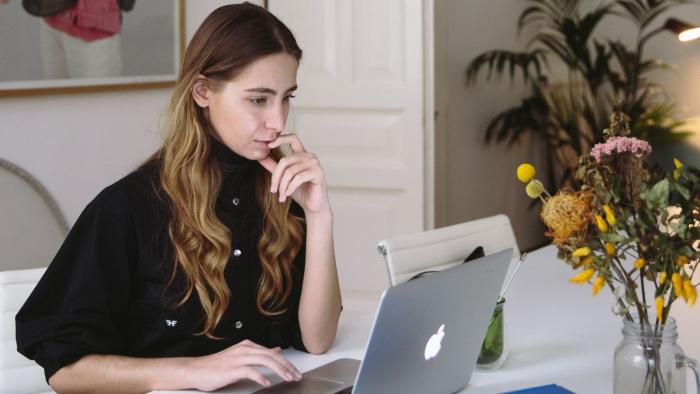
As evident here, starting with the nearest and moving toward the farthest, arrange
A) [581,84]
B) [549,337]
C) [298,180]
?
[298,180] < [549,337] < [581,84]

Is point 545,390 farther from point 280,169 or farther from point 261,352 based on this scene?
point 280,169

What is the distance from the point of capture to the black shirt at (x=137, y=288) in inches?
68.7

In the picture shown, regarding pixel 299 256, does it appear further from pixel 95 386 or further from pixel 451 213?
pixel 451 213

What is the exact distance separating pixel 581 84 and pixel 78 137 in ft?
10.8

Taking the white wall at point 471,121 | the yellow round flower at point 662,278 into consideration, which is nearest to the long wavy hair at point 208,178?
the yellow round flower at point 662,278

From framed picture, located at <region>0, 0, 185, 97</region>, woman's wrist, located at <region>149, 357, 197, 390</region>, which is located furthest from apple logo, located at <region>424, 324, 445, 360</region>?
framed picture, located at <region>0, 0, 185, 97</region>

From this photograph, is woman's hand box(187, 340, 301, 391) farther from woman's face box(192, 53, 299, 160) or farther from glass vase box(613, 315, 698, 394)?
glass vase box(613, 315, 698, 394)

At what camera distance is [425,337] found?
1493 mm

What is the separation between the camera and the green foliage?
543cm

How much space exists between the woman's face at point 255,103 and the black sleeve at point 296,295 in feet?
0.72

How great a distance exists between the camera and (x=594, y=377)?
5.75ft

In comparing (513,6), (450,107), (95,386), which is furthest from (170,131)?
(513,6)

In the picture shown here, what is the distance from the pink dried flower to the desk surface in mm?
418

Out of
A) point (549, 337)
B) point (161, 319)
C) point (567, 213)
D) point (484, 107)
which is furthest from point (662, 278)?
point (484, 107)
